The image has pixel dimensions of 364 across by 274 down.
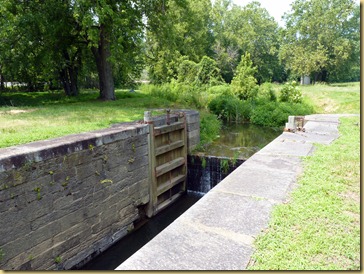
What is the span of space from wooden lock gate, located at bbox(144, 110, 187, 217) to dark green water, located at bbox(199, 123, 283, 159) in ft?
3.59

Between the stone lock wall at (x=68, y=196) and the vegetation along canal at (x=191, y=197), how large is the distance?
0.21 m

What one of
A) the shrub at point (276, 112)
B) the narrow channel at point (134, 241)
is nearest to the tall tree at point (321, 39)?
the shrub at point (276, 112)

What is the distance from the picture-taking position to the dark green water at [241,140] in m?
9.99

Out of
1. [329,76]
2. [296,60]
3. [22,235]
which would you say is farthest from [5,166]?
[329,76]

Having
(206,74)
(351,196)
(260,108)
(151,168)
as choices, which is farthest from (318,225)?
(206,74)

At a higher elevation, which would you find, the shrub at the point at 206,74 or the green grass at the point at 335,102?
the shrub at the point at 206,74

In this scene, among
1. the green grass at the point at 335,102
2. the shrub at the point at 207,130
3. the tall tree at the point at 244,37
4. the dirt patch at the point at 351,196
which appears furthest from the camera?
the tall tree at the point at 244,37

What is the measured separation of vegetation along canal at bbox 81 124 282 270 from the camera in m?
5.94

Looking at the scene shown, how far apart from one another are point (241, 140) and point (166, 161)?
488 cm

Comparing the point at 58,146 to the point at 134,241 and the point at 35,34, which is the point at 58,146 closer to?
the point at 134,241

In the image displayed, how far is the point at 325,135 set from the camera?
7289 mm

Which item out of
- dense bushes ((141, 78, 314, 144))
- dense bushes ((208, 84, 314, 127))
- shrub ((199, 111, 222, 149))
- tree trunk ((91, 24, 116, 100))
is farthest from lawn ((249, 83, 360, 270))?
tree trunk ((91, 24, 116, 100))

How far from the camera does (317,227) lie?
279 cm

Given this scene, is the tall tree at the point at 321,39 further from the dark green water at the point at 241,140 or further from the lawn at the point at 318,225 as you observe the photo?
the lawn at the point at 318,225
